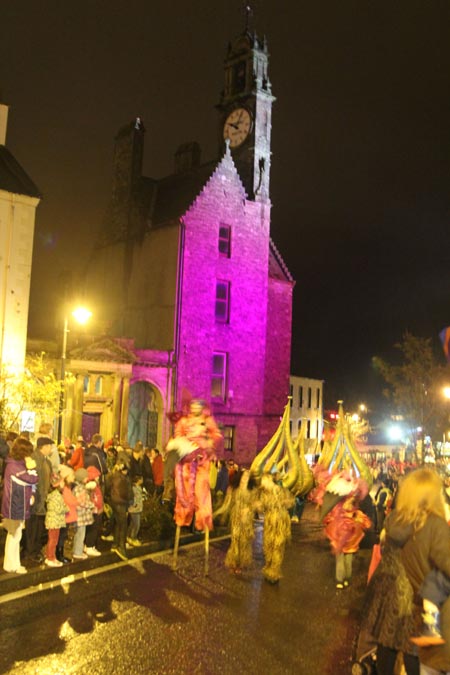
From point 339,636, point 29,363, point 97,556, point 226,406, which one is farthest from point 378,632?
point 226,406

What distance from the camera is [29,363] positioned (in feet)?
85.3

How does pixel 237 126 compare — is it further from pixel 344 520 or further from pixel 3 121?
pixel 344 520

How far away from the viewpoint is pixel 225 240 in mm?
35031

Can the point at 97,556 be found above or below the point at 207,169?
below

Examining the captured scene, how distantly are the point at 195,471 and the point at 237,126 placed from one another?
29546 mm

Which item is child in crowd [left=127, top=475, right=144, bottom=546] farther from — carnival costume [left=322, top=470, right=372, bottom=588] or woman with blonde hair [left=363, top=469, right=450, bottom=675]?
woman with blonde hair [left=363, top=469, right=450, bottom=675]

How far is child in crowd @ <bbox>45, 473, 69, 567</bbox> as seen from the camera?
10.5 meters

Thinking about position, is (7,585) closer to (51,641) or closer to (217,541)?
(51,641)

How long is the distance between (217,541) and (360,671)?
850 cm

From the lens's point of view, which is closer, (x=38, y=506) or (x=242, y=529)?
(x=38, y=506)

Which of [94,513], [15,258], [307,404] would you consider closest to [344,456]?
[94,513]

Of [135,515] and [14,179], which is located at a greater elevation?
[14,179]

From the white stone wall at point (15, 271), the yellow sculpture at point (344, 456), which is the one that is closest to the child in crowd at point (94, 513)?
the yellow sculpture at point (344, 456)

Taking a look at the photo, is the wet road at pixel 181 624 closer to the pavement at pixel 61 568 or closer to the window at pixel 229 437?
the pavement at pixel 61 568
